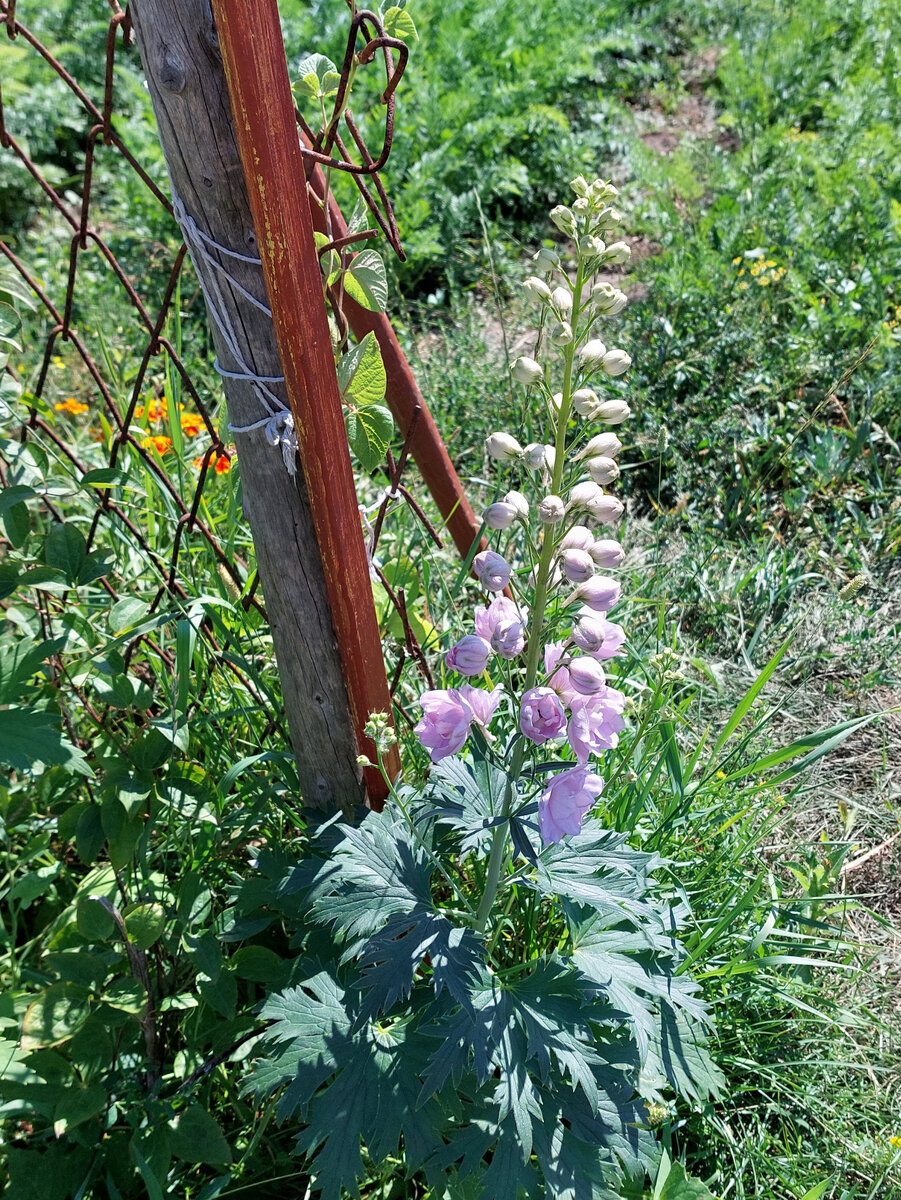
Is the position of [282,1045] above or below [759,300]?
below

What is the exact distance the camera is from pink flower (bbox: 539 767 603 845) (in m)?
1.31

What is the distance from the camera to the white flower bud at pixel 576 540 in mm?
1312

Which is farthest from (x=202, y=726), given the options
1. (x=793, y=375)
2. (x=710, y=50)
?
(x=710, y=50)

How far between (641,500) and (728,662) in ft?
2.84

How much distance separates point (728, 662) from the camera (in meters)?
2.64

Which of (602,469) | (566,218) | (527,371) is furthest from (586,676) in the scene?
(566,218)

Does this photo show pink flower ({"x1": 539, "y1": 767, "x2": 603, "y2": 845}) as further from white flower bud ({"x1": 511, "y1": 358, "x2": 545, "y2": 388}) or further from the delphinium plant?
white flower bud ({"x1": 511, "y1": 358, "x2": 545, "y2": 388})

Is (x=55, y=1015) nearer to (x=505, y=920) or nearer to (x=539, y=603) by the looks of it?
(x=505, y=920)

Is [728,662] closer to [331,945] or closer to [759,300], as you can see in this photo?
[331,945]

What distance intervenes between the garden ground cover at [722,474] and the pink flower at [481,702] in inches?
17.1

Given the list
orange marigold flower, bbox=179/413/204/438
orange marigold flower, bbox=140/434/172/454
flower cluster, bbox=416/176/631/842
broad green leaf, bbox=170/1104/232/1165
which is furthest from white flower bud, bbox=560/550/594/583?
orange marigold flower, bbox=179/413/204/438

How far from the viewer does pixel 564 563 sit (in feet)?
4.20

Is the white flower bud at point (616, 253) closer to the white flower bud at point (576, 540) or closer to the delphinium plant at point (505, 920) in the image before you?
the delphinium plant at point (505, 920)

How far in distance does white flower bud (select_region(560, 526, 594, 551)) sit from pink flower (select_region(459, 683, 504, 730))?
0.26 metres
